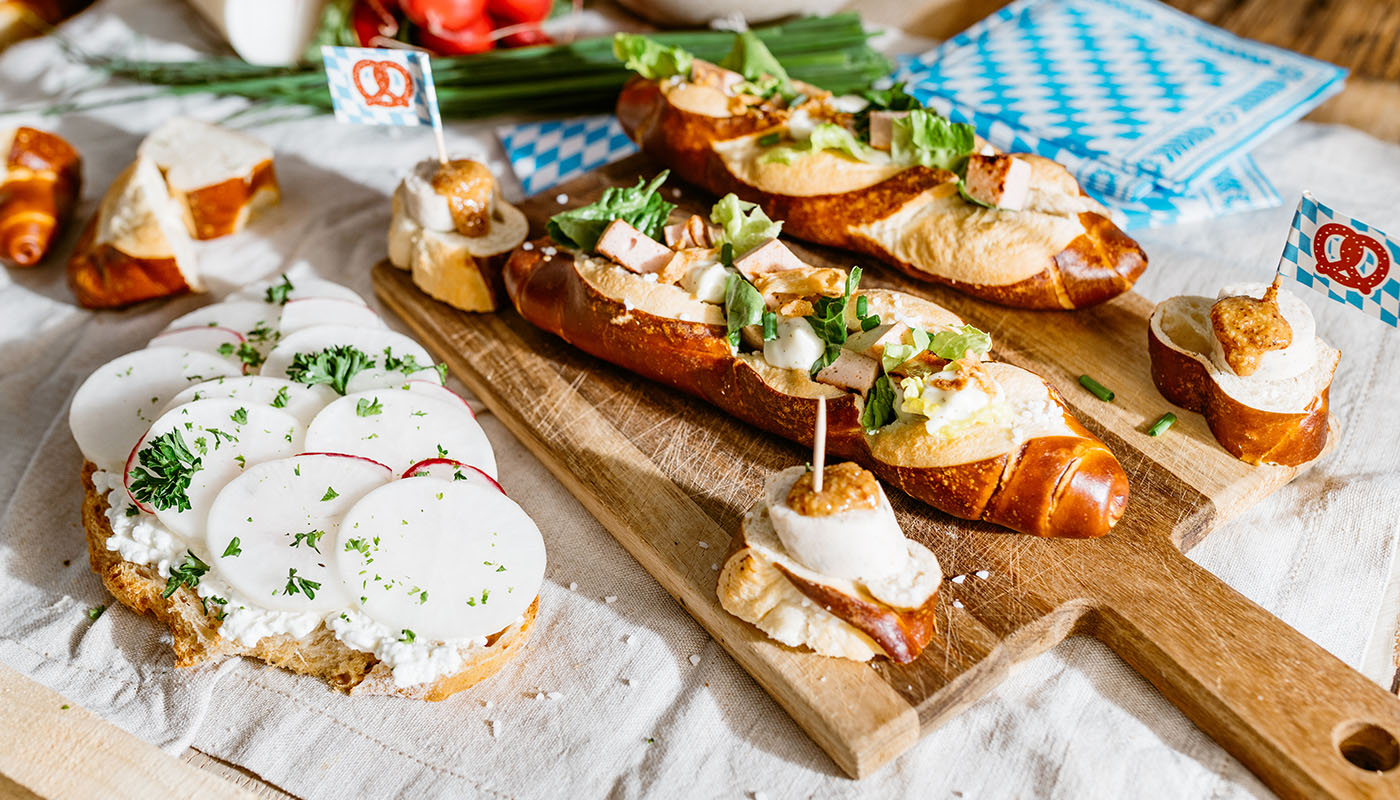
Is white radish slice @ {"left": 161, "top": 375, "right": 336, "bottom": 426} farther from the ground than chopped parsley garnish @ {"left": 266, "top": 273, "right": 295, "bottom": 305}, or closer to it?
farther from the ground

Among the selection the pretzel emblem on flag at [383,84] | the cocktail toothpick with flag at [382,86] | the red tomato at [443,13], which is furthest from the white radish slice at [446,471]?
the red tomato at [443,13]

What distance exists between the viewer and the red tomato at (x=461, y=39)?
478 centimetres

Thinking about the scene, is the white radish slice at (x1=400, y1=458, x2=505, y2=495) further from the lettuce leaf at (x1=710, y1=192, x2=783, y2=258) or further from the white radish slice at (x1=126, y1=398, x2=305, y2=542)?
the lettuce leaf at (x1=710, y1=192, x2=783, y2=258)

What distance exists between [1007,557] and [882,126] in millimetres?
1594

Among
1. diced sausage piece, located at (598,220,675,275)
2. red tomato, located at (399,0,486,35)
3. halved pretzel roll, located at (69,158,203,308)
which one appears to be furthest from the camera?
red tomato, located at (399,0,486,35)

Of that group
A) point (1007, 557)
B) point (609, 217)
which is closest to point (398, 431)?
point (609, 217)

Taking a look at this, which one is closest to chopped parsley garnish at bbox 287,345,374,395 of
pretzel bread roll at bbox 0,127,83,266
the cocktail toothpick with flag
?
Answer: the cocktail toothpick with flag

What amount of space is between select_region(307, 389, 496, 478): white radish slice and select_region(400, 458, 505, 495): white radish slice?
51 mm

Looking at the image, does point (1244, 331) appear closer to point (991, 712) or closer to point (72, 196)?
point (991, 712)

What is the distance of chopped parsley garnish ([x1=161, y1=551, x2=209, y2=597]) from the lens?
2.53 metres

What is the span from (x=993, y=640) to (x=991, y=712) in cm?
18

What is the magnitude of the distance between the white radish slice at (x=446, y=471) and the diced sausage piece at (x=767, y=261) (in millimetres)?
970

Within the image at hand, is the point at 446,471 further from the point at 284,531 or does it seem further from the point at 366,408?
the point at 284,531

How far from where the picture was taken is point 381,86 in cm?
348
